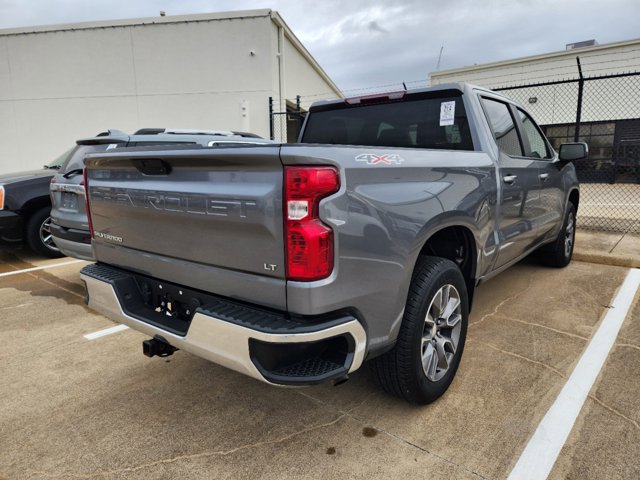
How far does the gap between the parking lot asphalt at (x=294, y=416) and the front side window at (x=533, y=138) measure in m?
1.66

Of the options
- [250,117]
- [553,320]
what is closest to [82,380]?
[553,320]

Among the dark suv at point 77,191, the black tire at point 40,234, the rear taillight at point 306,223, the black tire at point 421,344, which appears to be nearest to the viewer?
the rear taillight at point 306,223

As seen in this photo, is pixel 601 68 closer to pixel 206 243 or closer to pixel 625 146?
pixel 625 146

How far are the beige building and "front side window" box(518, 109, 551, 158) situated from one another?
366 inches

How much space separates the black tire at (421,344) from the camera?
229cm

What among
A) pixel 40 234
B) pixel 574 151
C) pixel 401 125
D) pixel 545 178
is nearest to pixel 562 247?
pixel 574 151

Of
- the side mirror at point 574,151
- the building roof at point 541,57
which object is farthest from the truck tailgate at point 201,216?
the building roof at point 541,57

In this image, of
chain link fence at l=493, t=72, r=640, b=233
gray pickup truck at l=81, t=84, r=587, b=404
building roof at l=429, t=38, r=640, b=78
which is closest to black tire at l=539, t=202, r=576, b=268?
gray pickup truck at l=81, t=84, r=587, b=404

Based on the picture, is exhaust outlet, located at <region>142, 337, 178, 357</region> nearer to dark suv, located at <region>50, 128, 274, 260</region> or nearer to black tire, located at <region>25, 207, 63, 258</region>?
dark suv, located at <region>50, 128, 274, 260</region>

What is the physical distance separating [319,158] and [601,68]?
19.9m

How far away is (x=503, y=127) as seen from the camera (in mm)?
3639

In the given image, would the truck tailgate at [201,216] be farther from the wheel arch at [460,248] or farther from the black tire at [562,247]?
the black tire at [562,247]

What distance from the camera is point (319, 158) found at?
1778mm

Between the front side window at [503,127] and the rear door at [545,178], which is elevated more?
the front side window at [503,127]
